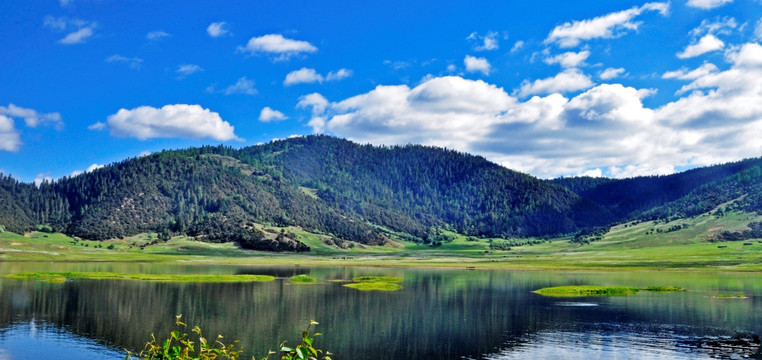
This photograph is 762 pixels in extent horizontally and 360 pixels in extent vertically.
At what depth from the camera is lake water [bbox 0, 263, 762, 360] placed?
58.7 meters

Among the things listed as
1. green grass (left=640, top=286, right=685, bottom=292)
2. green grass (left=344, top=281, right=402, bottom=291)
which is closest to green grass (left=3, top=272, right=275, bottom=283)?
green grass (left=344, top=281, right=402, bottom=291)

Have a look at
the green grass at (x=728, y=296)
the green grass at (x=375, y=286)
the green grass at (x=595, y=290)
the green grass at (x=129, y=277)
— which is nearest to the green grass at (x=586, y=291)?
the green grass at (x=595, y=290)

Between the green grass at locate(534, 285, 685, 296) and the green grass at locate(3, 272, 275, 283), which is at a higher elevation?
the green grass at locate(3, 272, 275, 283)

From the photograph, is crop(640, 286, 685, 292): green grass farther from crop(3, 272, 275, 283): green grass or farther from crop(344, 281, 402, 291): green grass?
crop(3, 272, 275, 283): green grass

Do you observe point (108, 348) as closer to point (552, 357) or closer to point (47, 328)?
point (47, 328)

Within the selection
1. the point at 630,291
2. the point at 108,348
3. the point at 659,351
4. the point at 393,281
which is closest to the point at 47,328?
the point at 108,348

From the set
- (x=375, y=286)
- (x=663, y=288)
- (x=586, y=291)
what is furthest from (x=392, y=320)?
(x=663, y=288)

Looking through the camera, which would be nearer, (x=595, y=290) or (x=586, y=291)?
(x=586, y=291)

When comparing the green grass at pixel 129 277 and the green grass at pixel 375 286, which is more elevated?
the green grass at pixel 129 277

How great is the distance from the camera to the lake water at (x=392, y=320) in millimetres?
58656

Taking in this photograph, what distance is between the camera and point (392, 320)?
77.1 meters

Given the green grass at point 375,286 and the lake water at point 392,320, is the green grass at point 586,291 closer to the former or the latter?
the lake water at point 392,320

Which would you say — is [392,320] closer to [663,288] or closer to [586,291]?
[586,291]

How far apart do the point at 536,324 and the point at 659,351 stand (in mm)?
18629
